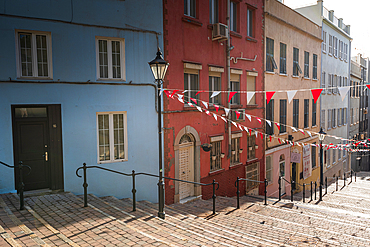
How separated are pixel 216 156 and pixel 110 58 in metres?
6.57

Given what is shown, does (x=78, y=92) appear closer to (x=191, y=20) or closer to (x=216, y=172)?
(x=191, y=20)

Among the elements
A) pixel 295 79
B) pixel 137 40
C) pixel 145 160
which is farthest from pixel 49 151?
pixel 295 79

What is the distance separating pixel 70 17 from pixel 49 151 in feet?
14.0

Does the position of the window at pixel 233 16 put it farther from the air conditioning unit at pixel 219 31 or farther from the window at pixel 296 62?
the window at pixel 296 62

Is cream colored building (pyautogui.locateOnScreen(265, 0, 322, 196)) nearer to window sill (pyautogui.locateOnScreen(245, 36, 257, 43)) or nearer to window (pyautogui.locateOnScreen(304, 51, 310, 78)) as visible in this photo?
window (pyautogui.locateOnScreen(304, 51, 310, 78))

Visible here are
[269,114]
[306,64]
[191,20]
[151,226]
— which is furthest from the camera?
[306,64]

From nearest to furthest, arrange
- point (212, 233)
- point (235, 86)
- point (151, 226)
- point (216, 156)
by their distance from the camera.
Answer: point (151, 226)
point (212, 233)
point (216, 156)
point (235, 86)

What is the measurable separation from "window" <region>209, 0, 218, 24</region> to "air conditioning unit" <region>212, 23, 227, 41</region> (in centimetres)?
52

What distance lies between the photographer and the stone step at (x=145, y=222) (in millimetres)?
6102

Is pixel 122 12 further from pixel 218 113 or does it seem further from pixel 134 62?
pixel 218 113

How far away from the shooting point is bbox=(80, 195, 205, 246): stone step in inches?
240

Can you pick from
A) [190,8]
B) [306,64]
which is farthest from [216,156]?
[306,64]

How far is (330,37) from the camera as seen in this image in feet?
85.4

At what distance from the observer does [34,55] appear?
8672 millimetres
